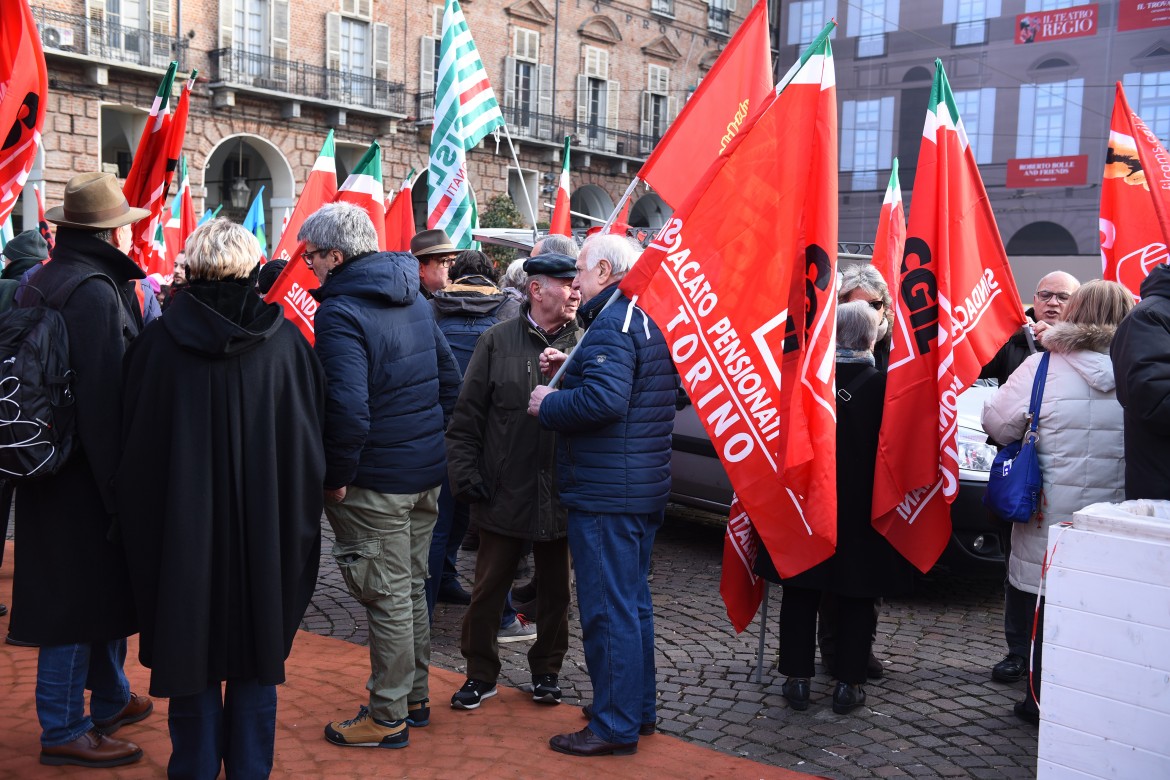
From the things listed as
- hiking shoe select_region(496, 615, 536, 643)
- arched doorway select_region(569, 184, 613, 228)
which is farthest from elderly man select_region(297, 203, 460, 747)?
arched doorway select_region(569, 184, 613, 228)

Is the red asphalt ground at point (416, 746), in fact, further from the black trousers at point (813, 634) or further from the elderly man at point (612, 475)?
the black trousers at point (813, 634)

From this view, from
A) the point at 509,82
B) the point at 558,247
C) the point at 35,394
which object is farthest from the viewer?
the point at 509,82

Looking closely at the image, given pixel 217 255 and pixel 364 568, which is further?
pixel 364 568

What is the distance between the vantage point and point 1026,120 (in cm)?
2856

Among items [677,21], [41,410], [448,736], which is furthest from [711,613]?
[677,21]

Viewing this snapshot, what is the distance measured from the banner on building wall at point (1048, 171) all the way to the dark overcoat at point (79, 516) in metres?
28.5

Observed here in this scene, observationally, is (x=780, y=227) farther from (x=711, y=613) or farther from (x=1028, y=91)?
(x=1028, y=91)

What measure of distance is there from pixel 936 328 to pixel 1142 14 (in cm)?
2642

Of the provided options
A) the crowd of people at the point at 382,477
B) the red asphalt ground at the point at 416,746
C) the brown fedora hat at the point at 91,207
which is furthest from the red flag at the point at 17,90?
the red asphalt ground at the point at 416,746

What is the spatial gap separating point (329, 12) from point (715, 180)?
2468 centimetres

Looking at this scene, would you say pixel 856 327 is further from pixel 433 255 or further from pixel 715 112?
pixel 433 255

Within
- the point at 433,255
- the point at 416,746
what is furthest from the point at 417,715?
the point at 433,255

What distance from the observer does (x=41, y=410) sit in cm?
338

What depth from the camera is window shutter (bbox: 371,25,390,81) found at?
1073 inches
